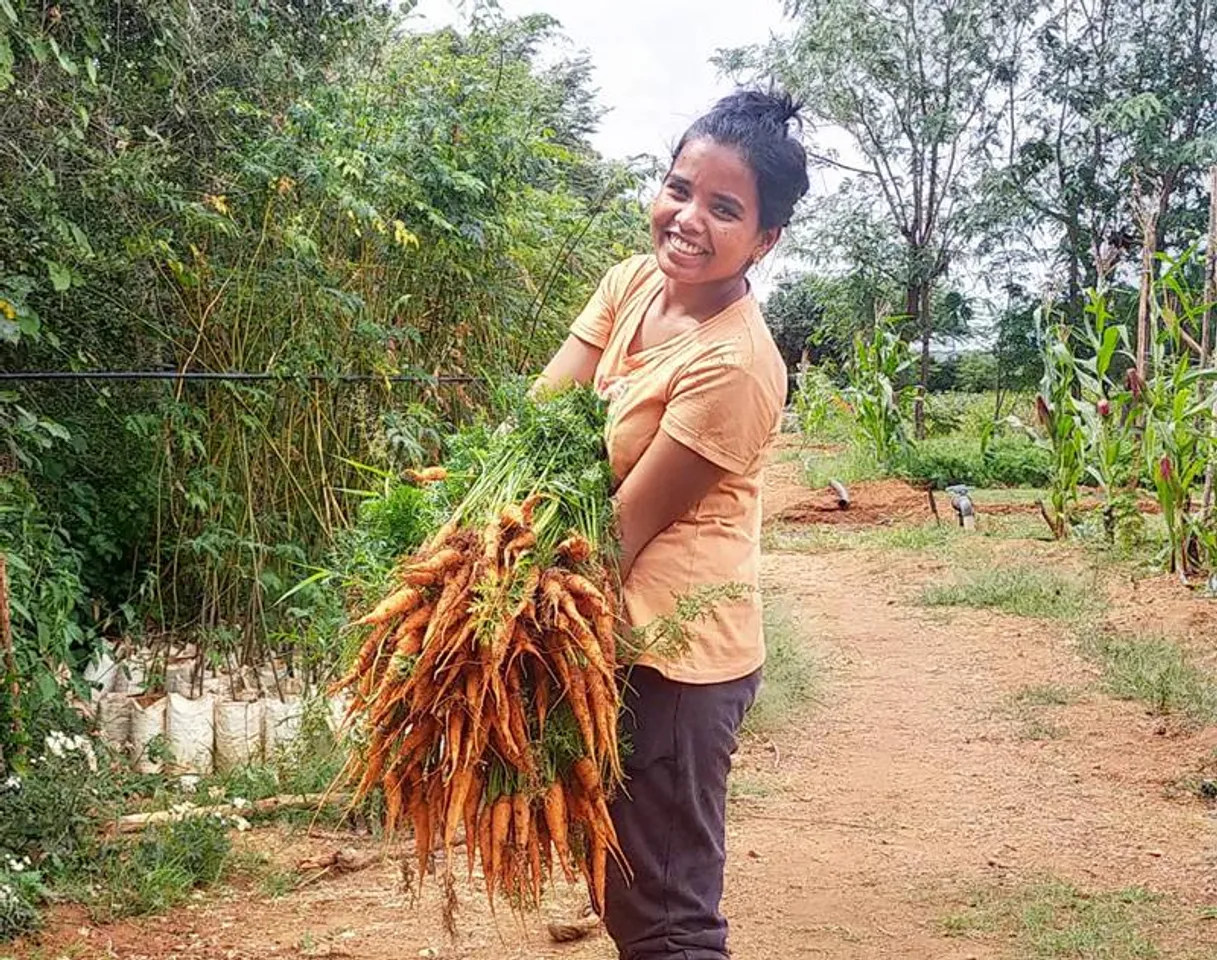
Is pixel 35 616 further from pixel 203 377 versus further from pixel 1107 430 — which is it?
pixel 1107 430

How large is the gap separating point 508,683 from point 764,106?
0.75m

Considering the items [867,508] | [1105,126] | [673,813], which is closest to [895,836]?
[673,813]

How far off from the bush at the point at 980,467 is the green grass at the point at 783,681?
5165 millimetres

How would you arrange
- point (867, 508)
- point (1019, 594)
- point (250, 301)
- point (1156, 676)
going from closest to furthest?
point (250, 301)
point (1156, 676)
point (1019, 594)
point (867, 508)

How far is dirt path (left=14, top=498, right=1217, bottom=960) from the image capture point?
2.82 metres

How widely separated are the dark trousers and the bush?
28.7ft

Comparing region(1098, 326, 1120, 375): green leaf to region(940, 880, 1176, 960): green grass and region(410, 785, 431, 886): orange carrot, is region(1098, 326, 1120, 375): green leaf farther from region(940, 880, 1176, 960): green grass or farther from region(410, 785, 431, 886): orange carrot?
region(410, 785, 431, 886): orange carrot

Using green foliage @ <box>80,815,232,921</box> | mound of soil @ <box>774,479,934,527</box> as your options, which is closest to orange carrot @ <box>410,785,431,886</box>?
green foliage @ <box>80,815,232,921</box>

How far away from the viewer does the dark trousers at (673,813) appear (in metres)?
1.61

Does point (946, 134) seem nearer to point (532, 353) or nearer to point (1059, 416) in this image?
point (1059, 416)

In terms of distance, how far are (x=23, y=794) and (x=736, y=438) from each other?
6.98 ft

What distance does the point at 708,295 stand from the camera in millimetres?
1646

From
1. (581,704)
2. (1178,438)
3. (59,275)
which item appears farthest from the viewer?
(1178,438)

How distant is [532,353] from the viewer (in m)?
4.53
